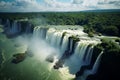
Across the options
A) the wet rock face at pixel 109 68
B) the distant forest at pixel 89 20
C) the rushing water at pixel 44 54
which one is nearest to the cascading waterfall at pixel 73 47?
→ the rushing water at pixel 44 54

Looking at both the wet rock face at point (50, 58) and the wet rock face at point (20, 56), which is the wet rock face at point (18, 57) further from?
the wet rock face at point (50, 58)

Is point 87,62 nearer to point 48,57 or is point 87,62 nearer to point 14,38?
point 48,57

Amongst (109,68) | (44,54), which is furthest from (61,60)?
(109,68)

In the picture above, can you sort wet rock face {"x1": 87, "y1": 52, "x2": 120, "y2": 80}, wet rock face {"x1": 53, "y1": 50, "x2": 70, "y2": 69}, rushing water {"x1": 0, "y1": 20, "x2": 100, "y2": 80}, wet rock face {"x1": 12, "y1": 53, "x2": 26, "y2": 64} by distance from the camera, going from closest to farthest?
wet rock face {"x1": 87, "y1": 52, "x2": 120, "y2": 80} < rushing water {"x1": 0, "y1": 20, "x2": 100, "y2": 80} < wet rock face {"x1": 53, "y1": 50, "x2": 70, "y2": 69} < wet rock face {"x1": 12, "y1": 53, "x2": 26, "y2": 64}

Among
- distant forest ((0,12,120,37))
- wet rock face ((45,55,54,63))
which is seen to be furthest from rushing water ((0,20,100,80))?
distant forest ((0,12,120,37))

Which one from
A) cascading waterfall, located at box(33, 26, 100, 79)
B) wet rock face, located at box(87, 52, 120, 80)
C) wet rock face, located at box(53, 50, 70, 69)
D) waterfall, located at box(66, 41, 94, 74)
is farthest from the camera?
wet rock face, located at box(53, 50, 70, 69)

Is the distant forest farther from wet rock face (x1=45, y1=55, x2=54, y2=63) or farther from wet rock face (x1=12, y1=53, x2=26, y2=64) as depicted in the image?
wet rock face (x1=12, y1=53, x2=26, y2=64)

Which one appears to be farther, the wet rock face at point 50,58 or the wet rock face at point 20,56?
the wet rock face at point 20,56

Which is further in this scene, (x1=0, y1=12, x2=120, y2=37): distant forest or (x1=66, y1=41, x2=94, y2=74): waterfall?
(x1=0, y1=12, x2=120, y2=37): distant forest

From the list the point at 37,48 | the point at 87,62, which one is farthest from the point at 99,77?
the point at 37,48

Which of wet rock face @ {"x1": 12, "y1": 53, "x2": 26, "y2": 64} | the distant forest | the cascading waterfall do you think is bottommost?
wet rock face @ {"x1": 12, "y1": 53, "x2": 26, "y2": 64}

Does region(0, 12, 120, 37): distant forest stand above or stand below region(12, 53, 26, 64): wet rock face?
above
